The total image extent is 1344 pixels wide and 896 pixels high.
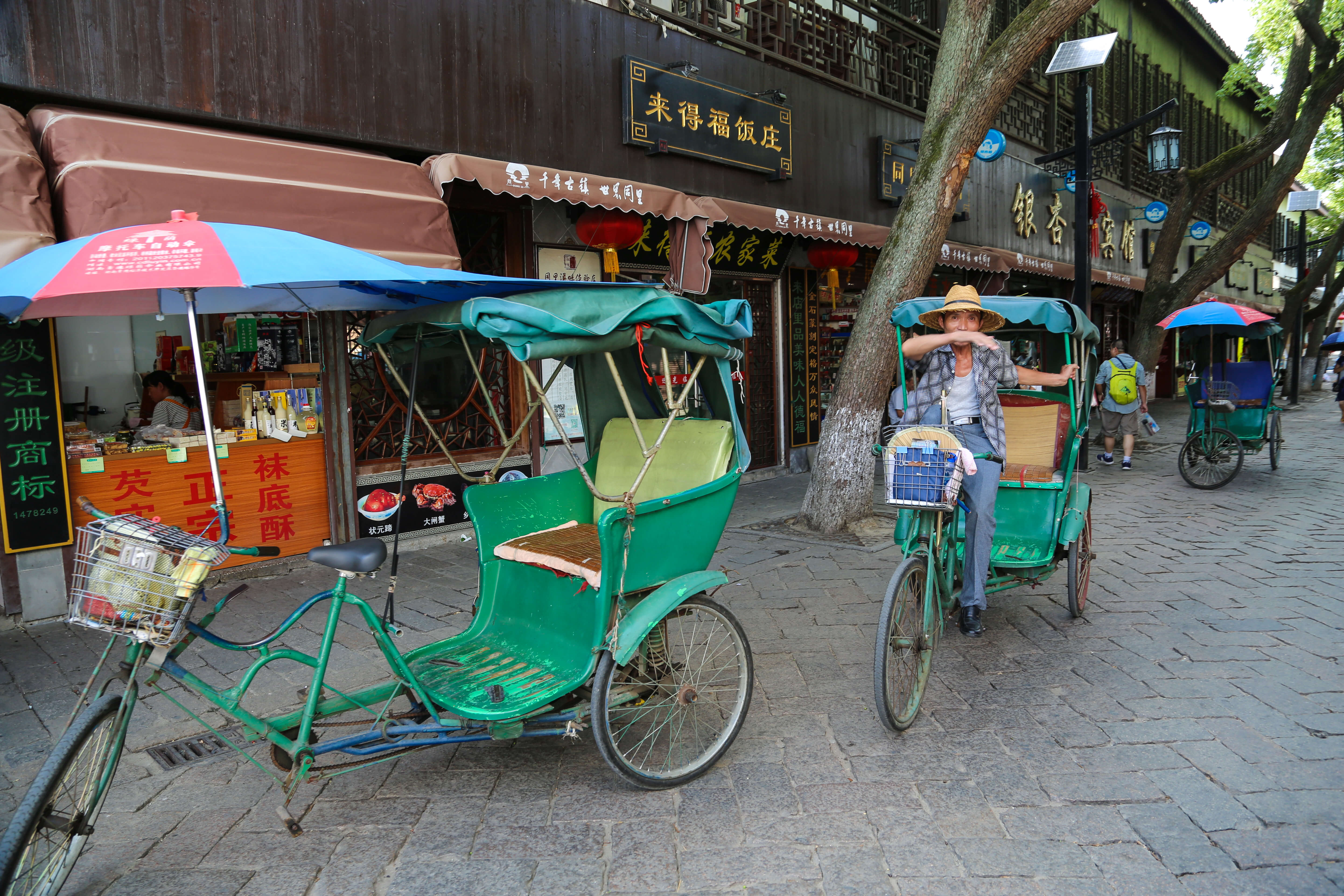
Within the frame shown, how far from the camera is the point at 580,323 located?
10.7 feet

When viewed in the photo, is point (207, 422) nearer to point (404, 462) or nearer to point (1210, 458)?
point (404, 462)

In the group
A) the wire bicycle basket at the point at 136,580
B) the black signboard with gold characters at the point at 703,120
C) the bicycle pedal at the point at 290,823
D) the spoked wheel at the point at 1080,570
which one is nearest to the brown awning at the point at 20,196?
the wire bicycle basket at the point at 136,580

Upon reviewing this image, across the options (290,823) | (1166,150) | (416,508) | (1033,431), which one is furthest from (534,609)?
(1166,150)

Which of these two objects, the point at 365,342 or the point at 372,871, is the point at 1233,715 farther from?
the point at 365,342

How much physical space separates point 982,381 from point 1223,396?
7.05 m

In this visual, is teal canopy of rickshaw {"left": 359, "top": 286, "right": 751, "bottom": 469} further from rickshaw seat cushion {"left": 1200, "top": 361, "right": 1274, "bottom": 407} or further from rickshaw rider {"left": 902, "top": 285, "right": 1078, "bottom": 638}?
rickshaw seat cushion {"left": 1200, "top": 361, "right": 1274, "bottom": 407}

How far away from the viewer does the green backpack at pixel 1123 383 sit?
1135cm

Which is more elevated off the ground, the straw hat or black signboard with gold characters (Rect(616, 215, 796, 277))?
black signboard with gold characters (Rect(616, 215, 796, 277))

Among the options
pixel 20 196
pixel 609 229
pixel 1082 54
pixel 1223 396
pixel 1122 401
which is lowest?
pixel 1122 401

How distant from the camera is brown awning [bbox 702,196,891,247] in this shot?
8.55m

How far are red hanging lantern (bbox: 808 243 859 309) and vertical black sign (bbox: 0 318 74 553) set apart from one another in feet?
26.8

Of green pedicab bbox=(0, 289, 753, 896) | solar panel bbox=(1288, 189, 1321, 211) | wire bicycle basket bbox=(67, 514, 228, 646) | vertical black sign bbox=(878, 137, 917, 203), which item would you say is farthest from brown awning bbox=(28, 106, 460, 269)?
solar panel bbox=(1288, 189, 1321, 211)

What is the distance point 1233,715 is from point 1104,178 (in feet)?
60.2

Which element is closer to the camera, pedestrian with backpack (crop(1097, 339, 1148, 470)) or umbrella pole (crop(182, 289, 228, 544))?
umbrella pole (crop(182, 289, 228, 544))
